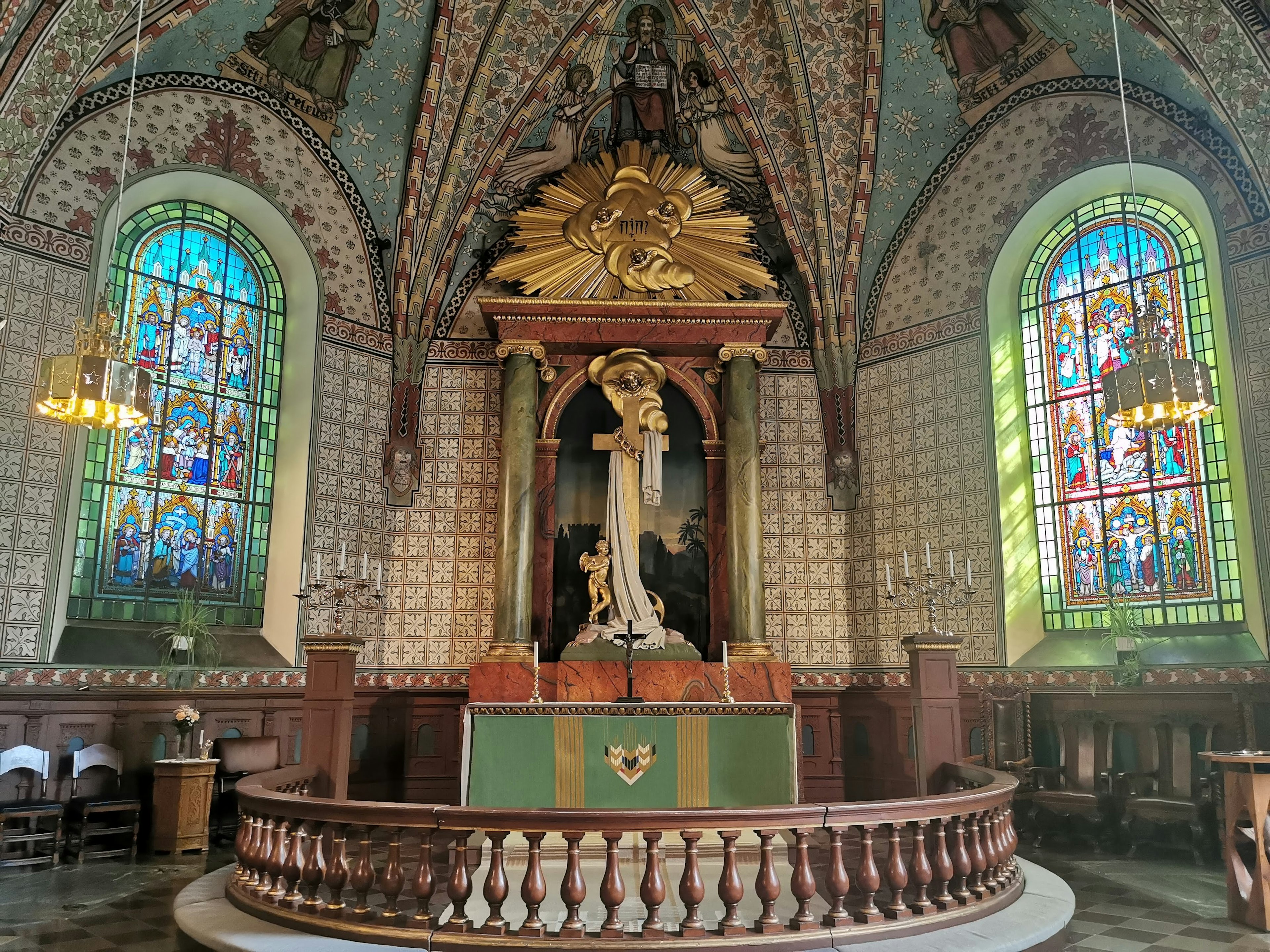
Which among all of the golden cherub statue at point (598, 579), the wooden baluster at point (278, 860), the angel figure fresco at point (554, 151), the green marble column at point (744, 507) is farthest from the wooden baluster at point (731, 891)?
the angel figure fresco at point (554, 151)

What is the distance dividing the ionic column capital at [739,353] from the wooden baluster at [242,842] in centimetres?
832

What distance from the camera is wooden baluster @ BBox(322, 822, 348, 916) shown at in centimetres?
530

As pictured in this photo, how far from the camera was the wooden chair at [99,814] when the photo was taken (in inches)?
352

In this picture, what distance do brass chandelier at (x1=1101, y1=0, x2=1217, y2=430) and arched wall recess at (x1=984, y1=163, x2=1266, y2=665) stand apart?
323cm

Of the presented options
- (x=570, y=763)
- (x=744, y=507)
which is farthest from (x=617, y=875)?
(x=744, y=507)

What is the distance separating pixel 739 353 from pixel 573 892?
8.79 meters

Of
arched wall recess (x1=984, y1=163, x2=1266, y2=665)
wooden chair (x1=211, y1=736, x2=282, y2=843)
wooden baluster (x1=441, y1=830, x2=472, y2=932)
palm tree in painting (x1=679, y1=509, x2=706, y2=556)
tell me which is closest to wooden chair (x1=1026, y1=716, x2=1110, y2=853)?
arched wall recess (x1=984, y1=163, x2=1266, y2=665)

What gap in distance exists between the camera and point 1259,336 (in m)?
9.77

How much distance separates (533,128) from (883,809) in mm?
10812

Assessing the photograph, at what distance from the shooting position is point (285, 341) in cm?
1254

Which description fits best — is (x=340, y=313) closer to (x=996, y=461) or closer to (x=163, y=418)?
(x=163, y=418)

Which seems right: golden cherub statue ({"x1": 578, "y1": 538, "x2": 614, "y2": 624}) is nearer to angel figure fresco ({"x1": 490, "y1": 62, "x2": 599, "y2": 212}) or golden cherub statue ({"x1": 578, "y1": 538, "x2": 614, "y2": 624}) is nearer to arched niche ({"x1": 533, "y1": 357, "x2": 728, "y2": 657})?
arched niche ({"x1": 533, "y1": 357, "x2": 728, "y2": 657})

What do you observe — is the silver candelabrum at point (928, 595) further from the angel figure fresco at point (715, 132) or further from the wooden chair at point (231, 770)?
the wooden chair at point (231, 770)

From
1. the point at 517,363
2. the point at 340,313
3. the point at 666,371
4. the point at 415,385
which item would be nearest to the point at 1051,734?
the point at 666,371
